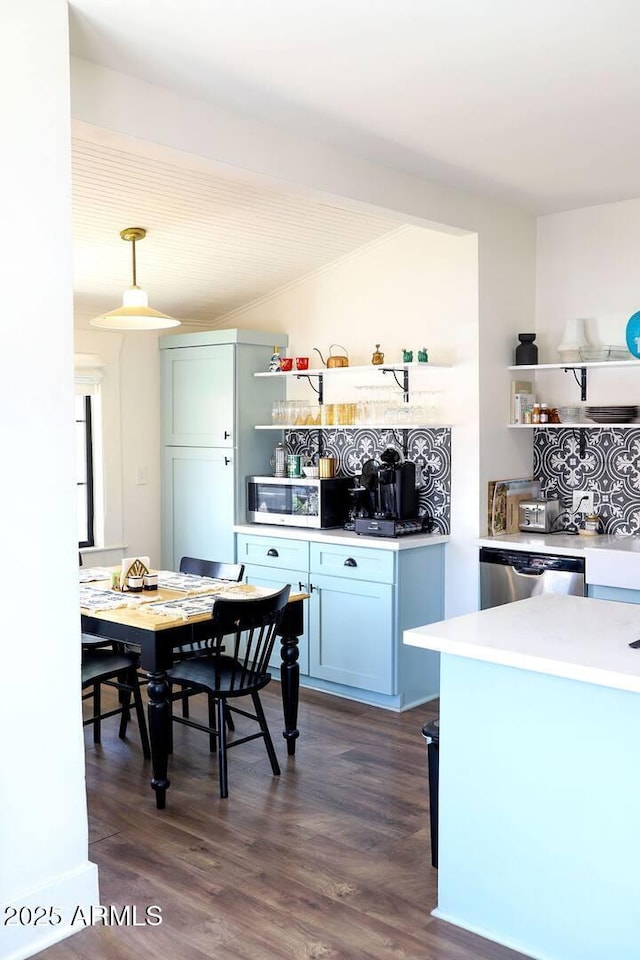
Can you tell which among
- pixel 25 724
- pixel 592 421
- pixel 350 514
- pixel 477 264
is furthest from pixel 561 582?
pixel 25 724

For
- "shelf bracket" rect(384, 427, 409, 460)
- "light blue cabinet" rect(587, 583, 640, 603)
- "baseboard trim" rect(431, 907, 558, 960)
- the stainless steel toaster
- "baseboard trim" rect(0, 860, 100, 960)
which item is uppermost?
"shelf bracket" rect(384, 427, 409, 460)

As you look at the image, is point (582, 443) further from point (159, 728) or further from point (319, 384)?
point (159, 728)

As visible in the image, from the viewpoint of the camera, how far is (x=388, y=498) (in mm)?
5184

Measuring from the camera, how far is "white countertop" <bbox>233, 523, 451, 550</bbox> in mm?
4902

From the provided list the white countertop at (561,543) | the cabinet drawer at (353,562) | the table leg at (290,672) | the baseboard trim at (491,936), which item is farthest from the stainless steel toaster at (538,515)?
the baseboard trim at (491,936)

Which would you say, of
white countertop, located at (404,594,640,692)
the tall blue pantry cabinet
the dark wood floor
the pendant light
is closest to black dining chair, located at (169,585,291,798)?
the dark wood floor

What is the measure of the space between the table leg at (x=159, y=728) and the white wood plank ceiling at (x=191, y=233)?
214cm

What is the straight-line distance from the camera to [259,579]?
5598 mm

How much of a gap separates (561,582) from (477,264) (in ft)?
5.76

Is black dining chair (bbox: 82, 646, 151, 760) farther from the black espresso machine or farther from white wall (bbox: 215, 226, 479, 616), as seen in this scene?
white wall (bbox: 215, 226, 479, 616)

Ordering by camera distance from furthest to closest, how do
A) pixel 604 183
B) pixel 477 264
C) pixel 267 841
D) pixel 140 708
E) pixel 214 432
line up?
pixel 214 432, pixel 477 264, pixel 604 183, pixel 140 708, pixel 267 841

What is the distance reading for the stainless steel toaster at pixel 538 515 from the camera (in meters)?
5.19

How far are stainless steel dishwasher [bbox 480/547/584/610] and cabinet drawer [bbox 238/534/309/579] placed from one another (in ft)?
3.39

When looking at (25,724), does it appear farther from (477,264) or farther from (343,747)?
(477,264)
